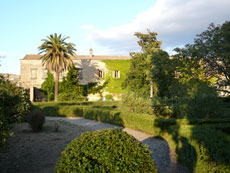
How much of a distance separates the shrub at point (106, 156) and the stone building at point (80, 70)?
30008 millimetres

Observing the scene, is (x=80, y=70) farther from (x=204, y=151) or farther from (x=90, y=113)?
(x=204, y=151)

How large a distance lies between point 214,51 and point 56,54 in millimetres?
20842

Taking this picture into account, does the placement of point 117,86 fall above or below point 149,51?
below

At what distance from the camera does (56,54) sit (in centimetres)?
2964

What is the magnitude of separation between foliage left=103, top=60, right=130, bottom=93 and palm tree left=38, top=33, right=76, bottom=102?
642 centimetres

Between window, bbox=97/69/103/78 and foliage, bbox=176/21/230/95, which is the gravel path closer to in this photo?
foliage, bbox=176/21/230/95

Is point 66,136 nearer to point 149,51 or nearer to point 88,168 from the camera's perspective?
point 88,168

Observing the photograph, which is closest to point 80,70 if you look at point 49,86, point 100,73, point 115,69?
point 100,73

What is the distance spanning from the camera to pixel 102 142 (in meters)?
3.37

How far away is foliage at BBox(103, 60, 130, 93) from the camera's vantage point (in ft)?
A: 110

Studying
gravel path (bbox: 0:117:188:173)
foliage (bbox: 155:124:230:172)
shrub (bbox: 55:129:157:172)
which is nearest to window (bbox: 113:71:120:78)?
gravel path (bbox: 0:117:188:173)

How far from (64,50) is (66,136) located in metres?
22.6

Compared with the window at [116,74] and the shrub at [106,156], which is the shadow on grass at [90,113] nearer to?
the shrub at [106,156]

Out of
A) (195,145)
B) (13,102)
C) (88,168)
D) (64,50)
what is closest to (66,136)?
(13,102)
